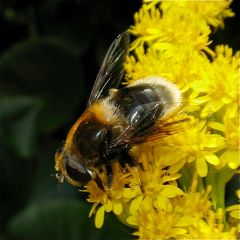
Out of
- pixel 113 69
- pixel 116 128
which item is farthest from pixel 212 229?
pixel 113 69

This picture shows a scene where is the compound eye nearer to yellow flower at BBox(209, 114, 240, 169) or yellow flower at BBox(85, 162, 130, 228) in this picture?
yellow flower at BBox(85, 162, 130, 228)

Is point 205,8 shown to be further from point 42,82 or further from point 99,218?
point 42,82

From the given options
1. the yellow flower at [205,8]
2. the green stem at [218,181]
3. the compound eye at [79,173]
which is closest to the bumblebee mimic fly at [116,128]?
the compound eye at [79,173]

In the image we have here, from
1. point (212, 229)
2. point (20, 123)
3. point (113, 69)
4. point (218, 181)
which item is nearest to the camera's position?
point (212, 229)

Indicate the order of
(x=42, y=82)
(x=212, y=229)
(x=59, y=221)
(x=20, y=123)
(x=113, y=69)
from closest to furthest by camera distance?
(x=212, y=229) < (x=113, y=69) < (x=59, y=221) < (x=20, y=123) < (x=42, y=82)

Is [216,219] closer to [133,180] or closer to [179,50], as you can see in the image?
[133,180]

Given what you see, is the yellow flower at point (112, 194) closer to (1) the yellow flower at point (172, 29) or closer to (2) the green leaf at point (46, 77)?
(1) the yellow flower at point (172, 29)

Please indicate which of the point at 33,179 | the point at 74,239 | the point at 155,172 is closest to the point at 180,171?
the point at 155,172

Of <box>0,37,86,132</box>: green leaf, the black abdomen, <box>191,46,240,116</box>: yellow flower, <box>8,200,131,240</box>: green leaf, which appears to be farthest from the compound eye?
<box>0,37,86,132</box>: green leaf
